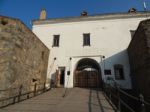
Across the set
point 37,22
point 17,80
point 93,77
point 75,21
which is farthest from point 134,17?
point 17,80

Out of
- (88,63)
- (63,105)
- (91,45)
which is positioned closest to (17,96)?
(63,105)

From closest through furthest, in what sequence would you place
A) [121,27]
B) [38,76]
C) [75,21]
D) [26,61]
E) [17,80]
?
1. [17,80]
2. [26,61]
3. [38,76]
4. [121,27]
5. [75,21]

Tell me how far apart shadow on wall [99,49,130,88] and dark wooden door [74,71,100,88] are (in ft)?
4.94

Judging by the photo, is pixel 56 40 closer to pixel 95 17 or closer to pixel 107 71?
pixel 95 17

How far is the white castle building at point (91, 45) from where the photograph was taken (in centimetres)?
1434

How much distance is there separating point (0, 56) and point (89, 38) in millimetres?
9235

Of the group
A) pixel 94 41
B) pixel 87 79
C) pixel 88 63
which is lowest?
pixel 87 79

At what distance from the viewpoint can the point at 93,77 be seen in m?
15.6

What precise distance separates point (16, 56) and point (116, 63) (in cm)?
893

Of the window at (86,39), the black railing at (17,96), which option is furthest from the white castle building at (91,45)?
the black railing at (17,96)

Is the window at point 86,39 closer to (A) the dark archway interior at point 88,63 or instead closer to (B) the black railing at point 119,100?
(A) the dark archway interior at point 88,63

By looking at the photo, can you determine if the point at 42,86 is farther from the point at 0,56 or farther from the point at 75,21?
the point at 75,21

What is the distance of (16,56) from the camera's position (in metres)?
9.36

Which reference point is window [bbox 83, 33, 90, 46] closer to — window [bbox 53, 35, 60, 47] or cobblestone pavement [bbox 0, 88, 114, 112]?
Answer: window [bbox 53, 35, 60, 47]
